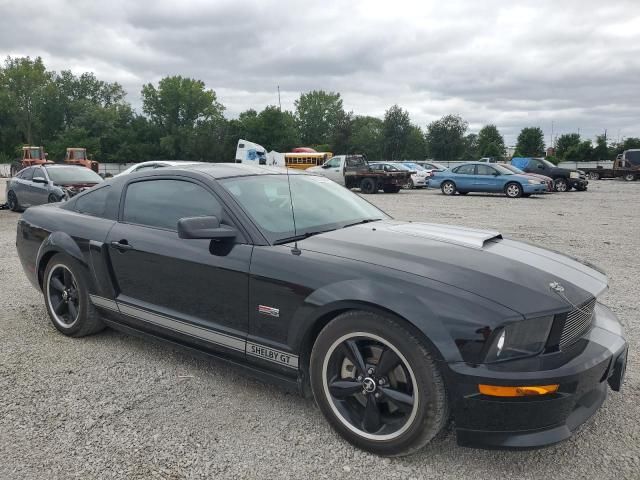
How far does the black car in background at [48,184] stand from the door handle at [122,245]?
887cm

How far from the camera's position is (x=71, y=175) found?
489 inches

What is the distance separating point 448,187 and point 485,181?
→ 1.65 metres

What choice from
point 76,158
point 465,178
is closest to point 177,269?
point 465,178

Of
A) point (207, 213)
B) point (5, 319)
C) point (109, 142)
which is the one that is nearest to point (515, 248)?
point (207, 213)

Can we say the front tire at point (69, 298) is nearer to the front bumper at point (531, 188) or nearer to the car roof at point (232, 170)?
the car roof at point (232, 170)

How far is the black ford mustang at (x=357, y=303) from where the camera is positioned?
223 cm

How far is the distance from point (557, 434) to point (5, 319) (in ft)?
14.9

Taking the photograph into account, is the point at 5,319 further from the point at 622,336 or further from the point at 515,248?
the point at 622,336

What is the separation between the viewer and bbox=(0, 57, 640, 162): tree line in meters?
67.2

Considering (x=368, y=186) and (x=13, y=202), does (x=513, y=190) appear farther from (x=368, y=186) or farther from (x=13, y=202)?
(x=13, y=202)

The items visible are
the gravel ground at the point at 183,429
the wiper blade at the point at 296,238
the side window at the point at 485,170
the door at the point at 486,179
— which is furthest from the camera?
the side window at the point at 485,170

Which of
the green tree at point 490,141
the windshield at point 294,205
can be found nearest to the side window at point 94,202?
the windshield at point 294,205

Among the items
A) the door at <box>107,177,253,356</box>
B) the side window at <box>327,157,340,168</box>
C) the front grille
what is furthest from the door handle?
the side window at <box>327,157,340,168</box>

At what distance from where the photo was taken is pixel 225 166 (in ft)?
12.3
